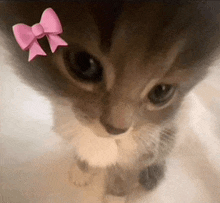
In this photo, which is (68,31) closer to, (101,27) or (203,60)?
(101,27)

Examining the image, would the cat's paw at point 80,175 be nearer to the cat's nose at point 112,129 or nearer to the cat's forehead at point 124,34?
the cat's nose at point 112,129

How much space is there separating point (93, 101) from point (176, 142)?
37cm

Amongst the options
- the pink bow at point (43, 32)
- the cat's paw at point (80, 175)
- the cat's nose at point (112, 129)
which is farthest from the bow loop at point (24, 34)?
the cat's paw at point (80, 175)

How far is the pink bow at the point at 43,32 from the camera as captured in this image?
409 millimetres

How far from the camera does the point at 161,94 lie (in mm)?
561

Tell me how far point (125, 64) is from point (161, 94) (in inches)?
5.5

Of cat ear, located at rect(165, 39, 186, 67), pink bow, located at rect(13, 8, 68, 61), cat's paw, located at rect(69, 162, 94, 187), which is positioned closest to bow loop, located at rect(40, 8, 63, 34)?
pink bow, located at rect(13, 8, 68, 61)

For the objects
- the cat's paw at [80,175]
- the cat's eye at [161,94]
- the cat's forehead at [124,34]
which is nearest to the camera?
the cat's forehead at [124,34]

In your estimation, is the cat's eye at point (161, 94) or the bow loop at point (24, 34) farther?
the cat's eye at point (161, 94)

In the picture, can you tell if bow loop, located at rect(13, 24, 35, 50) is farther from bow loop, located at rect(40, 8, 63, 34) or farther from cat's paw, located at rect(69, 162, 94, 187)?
cat's paw, located at rect(69, 162, 94, 187)

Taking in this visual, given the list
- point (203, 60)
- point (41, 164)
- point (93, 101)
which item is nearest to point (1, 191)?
point (41, 164)

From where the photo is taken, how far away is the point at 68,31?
1.43 ft

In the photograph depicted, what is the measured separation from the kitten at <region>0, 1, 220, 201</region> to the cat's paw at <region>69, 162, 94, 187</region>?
90mm

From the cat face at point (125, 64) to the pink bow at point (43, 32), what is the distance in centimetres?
2
